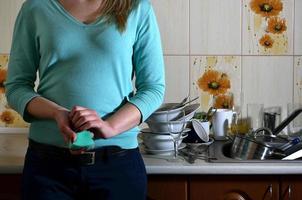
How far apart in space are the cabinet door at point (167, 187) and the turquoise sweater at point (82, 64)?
10.9 inches

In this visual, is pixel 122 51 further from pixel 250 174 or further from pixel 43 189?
pixel 250 174

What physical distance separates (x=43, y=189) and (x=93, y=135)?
189 mm

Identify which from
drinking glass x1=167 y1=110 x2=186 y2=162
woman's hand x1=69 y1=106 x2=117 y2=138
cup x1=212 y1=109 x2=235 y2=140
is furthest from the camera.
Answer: cup x1=212 y1=109 x2=235 y2=140

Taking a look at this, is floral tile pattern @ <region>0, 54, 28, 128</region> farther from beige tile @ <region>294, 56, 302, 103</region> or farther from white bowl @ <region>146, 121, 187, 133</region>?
beige tile @ <region>294, 56, 302, 103</region>

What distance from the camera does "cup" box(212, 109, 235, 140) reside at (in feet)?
5.65

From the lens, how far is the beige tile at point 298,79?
179 centimetres

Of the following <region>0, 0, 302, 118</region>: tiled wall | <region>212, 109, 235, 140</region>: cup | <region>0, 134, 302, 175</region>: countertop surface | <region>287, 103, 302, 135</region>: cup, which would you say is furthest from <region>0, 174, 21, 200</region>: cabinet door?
<region>287, 103, 302, 135</region>: cup

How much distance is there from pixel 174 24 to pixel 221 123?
43cm

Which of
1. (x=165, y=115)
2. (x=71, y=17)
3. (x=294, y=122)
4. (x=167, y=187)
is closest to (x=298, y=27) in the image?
(x=294, y=122)

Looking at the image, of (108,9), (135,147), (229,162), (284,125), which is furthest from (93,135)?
(284,125)

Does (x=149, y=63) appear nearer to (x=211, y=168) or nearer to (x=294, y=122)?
(x=211, y=168)

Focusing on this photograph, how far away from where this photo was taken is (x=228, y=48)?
5.87ft

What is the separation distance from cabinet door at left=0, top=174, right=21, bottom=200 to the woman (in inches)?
11.8

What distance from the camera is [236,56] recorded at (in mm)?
1789
